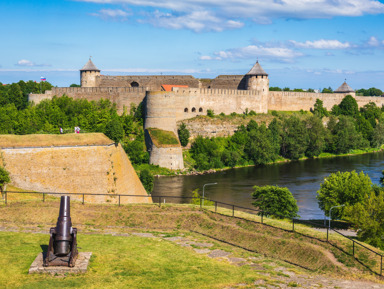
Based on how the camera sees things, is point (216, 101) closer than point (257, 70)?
Yes

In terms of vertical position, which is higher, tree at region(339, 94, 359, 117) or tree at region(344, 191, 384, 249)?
tree at region(339, 94, 359, 117)

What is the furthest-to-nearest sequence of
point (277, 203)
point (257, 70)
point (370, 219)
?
point (257, 70) < point (277, 203) < point (370, 219)

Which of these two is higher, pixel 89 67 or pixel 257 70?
pixel 257 70

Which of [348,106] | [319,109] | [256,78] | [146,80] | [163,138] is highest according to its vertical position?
[256,78]

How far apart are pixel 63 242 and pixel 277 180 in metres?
34.7

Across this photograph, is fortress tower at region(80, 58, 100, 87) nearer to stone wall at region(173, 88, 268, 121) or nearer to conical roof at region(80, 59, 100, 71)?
conical roof at region(80, 59, 100, 71)

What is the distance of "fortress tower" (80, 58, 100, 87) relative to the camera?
6231cm

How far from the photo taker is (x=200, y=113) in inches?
2382

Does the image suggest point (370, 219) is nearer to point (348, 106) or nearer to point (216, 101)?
point (216, 101)

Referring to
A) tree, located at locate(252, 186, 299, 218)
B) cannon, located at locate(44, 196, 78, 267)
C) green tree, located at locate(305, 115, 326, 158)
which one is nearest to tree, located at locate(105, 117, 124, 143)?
tree, located at locate(252, 186, 299, 218)

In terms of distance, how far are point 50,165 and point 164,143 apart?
2191 cm

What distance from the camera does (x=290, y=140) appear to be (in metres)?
62.4

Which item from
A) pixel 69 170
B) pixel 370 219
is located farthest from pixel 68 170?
pixel 370 219

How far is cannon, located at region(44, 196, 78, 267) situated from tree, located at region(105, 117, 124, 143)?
37.2 m
